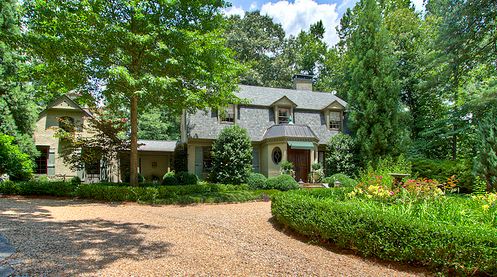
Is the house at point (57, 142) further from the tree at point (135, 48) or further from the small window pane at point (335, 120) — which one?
the small window pane at point (335, 120)

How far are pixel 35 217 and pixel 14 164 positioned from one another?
8.46 metres

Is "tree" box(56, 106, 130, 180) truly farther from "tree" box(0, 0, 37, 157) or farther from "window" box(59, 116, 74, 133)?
"tree" box(0, 0, 37, 157)

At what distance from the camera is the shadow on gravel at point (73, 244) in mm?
4418

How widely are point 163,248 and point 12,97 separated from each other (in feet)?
59.1

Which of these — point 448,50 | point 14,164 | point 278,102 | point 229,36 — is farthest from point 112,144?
point 229,36

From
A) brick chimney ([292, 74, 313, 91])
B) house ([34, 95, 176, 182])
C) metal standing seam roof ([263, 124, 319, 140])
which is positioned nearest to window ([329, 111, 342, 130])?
metal standing seam roof ([263, 124, 319, 140])

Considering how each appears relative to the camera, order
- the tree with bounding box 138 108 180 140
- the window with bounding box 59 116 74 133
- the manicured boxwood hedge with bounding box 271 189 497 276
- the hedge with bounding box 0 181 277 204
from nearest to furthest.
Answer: the manicured boxwood hedge with bounding box 271 189 497 276 → the hedge with bounding box 0 181 277 204 → the window with bounding box 59 116 74 133 → the tree with bounding box 138 108 180 140

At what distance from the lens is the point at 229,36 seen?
36250 millimetres

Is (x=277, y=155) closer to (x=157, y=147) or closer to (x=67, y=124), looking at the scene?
(x=157, y=147)

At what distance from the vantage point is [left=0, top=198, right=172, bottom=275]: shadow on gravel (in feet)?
14.5

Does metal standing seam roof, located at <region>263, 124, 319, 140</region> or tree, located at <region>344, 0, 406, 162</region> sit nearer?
metal standing seam roof, located at <region>263, 124, 319, 140</region>

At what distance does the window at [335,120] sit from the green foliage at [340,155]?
1888 mm

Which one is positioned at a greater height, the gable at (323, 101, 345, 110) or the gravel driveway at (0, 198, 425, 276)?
the gable at (323, 101, 345, 110)

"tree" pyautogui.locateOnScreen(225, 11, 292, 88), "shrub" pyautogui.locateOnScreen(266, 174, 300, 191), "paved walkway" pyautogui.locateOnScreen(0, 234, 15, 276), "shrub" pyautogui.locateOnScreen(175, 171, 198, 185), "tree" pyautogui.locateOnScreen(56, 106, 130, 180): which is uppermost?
"tree" pyautogui.locateOnScreen(225, 11, 292, 88)
